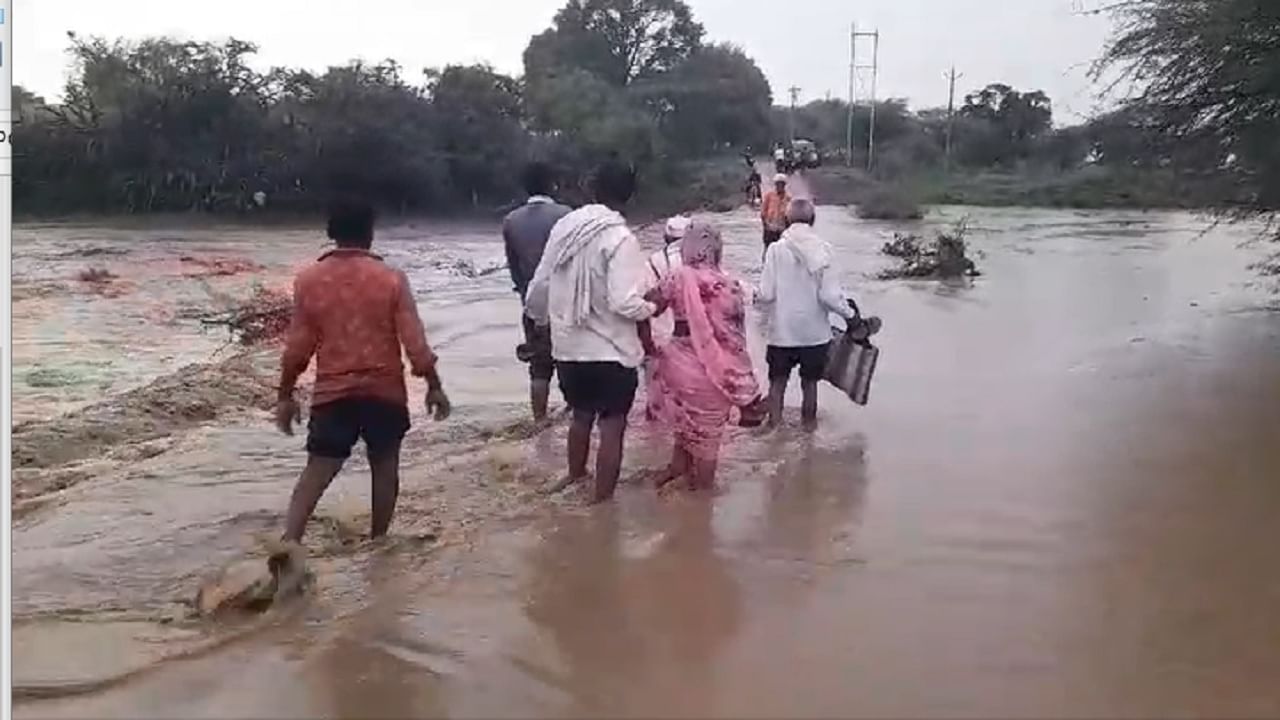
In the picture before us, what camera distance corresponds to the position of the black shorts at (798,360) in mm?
8297

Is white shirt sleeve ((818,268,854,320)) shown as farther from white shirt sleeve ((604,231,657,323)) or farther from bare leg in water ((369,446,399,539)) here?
Result: bare leg in water ((369,446,399,539))

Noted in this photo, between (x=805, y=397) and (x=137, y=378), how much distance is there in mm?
5373

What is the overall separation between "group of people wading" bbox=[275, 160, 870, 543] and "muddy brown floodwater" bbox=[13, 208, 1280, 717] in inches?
14.0

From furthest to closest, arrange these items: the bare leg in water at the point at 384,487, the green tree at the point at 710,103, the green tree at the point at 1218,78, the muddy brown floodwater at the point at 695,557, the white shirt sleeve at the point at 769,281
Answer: the green tree at the point at 710,103, the green tree at the point at 1218,78, the white shirt sleeve at the point at 769,281, the bare leg in water at the point at 384,487, the muddy brown floodwater at the point at 695,557

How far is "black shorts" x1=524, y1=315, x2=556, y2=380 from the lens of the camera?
8375 mm

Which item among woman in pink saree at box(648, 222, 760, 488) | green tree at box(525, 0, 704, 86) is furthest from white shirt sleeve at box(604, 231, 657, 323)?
green tree at box(525, 0, 704, 86)

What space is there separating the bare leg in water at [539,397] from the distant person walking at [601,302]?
2.27m

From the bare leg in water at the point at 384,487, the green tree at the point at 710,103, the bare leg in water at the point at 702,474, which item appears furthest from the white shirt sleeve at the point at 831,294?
the green tree at the point at 710,103

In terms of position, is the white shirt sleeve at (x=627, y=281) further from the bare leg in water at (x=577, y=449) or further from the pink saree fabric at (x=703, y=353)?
the bare leg in water at (x=577, y=449)

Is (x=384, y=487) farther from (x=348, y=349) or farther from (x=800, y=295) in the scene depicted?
(x=800, y=295)

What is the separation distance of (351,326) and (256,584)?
1.03m

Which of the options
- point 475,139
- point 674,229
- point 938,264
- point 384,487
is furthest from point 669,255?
point 475,139

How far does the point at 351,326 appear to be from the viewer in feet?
17.6

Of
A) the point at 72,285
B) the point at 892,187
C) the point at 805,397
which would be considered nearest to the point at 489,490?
the point at 805,397
